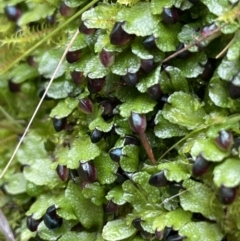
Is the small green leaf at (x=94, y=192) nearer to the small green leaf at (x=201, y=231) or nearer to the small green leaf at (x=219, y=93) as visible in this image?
the small green leaf at (x=201, y=231)

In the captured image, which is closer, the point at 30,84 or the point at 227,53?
the point at 227,53

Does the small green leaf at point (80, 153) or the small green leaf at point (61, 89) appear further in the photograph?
the small green leaf at point (61, 89)

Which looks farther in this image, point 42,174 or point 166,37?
point 42,174

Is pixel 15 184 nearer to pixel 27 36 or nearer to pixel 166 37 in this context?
pixel 27 36

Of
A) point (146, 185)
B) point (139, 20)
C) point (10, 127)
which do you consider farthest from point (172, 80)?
point (10, 127)

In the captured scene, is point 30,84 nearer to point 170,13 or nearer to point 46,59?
point 46,59

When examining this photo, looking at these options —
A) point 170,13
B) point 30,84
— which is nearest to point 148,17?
point 170,13

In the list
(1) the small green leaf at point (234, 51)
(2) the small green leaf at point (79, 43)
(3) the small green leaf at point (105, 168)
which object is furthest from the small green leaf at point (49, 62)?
(1) the small green leaf at point (234, 51)
